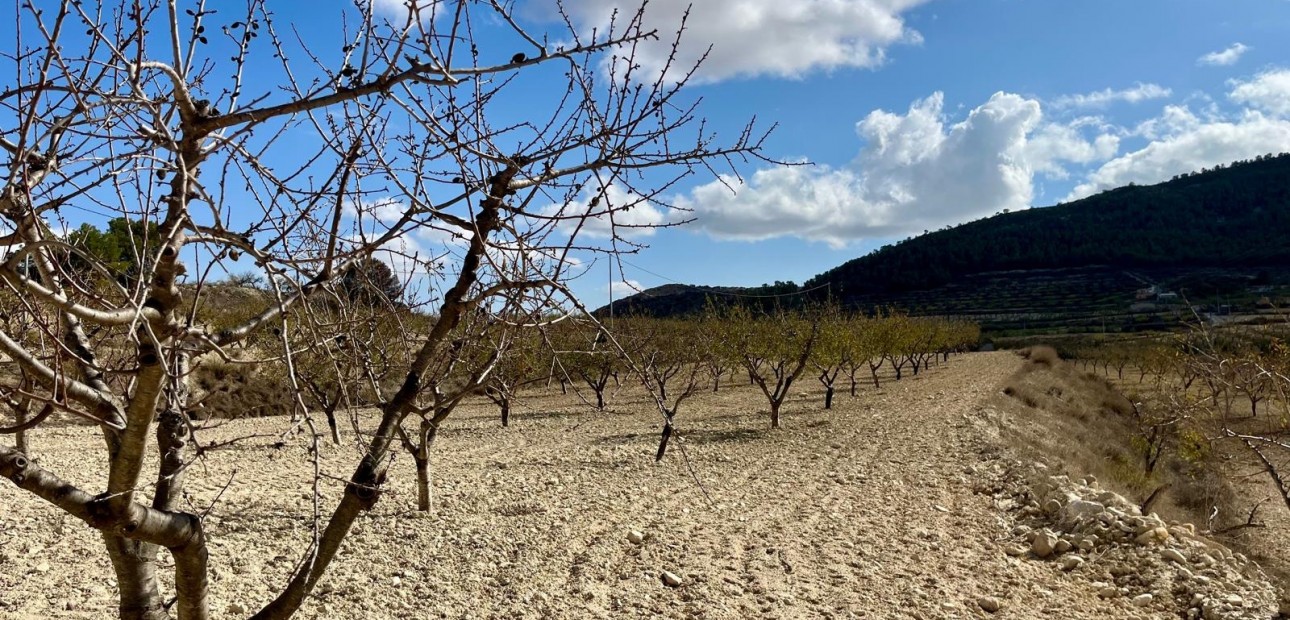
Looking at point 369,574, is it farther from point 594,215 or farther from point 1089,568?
point 1089,568

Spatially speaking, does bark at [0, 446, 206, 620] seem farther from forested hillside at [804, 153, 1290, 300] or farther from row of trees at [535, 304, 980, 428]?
forested hillside at [804, 153, 1290, 300]

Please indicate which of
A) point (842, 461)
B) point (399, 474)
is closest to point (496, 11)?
point (399, 474)

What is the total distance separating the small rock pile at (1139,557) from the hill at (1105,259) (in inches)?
2011

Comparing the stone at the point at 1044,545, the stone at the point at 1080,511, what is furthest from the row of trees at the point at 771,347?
the stone at the point at 1044,545

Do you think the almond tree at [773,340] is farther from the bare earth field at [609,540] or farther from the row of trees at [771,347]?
the bare earth field at [609,540]

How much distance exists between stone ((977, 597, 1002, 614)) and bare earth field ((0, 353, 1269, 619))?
0.28ft

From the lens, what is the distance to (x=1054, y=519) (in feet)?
27.7

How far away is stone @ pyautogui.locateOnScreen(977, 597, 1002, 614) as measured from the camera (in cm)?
603

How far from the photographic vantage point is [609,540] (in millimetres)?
7562

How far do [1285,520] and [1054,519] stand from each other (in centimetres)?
742

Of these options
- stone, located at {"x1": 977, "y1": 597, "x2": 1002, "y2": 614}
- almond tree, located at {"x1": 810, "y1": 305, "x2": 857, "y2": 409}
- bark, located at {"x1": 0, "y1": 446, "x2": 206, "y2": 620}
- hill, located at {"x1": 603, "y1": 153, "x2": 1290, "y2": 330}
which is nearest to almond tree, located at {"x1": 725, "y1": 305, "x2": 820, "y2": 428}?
almond tree, located at {"x1": 810, "y1": 305, "x2": 857, "y2": 409}

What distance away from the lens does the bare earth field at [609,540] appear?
584cm

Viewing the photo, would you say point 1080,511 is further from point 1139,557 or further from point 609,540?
point 609,540

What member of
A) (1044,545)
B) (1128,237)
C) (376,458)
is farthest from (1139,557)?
(1128,237)
